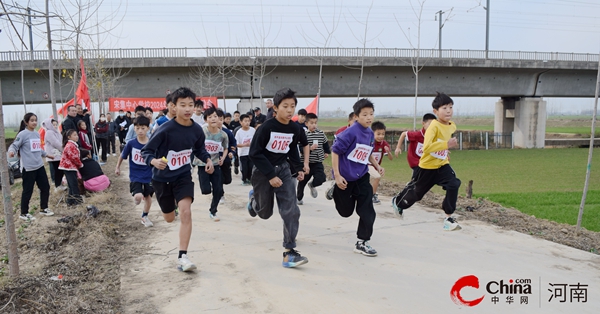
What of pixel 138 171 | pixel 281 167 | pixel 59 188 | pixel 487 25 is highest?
pixel 487 25

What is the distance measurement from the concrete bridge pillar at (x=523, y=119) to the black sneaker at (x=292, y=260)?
109ft

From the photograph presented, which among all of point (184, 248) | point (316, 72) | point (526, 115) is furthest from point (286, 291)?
point (526, 115)

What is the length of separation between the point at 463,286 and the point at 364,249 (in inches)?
49.6

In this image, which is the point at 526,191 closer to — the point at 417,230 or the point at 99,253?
the point at 417,230

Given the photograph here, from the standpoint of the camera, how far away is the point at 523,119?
1319 inches

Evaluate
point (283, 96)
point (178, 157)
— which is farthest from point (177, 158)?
point (283, 96)

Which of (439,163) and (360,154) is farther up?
(360,154)

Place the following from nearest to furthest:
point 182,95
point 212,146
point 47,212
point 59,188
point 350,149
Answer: point 182,95 < point 350,149 < point 212,146 < point 47,212 < point 59,188

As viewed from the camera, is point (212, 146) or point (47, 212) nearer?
point (212, 146)

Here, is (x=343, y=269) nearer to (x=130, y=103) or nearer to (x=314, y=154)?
(x=314, y=154)

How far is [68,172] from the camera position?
8.34 metres

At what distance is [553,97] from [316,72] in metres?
19.1

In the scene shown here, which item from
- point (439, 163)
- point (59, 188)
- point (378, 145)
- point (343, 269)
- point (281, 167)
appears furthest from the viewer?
point (59, 188)

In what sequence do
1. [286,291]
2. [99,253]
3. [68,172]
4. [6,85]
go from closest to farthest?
1. [286,291]
2. [99,253]
3. [68,172]
4. [6,85]
